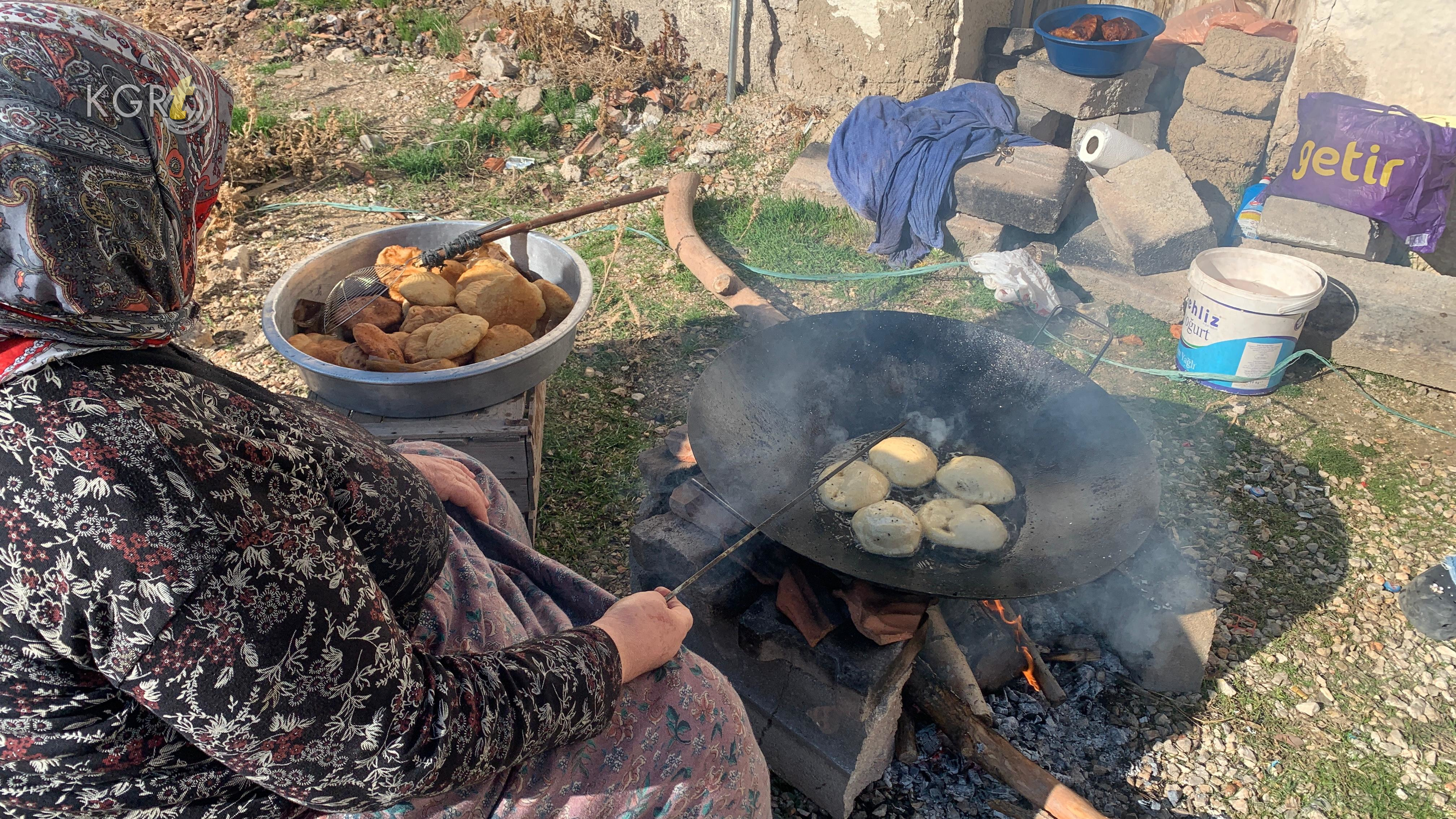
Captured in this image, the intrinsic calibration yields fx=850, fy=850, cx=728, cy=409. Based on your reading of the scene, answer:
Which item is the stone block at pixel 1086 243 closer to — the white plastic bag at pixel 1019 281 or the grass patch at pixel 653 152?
the white plastic bag at pixel 1019 281

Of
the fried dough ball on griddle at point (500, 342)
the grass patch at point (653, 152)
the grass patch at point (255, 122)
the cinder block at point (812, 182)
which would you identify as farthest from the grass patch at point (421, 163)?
the fried dough ball on griddle at point (500, 342)

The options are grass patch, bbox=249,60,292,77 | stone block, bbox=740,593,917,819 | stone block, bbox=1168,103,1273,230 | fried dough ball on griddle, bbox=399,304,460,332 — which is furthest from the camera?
grass patch, bbox=249,60,292,77

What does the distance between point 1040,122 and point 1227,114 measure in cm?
104

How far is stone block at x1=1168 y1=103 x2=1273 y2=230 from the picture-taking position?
496 centimetres

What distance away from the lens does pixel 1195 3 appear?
230 inches

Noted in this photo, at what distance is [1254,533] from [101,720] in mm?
3580

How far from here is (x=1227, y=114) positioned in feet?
16.5

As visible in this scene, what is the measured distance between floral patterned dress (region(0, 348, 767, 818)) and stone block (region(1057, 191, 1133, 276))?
13.4 ft

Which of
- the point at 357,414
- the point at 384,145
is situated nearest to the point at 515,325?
the point at 357,414

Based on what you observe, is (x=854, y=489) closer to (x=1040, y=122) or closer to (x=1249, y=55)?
(x=1040, y=122)

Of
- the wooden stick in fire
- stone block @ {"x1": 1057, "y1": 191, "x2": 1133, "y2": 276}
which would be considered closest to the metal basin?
the wooden stick in fire

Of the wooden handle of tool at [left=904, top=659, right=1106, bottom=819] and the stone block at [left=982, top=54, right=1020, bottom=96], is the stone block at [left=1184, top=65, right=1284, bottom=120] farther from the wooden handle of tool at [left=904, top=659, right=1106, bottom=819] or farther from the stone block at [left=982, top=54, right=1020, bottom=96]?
the wooden handle of tool at [left=904, top=659, right=1106, bottom=819]

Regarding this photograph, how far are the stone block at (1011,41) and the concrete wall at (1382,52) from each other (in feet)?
5.16

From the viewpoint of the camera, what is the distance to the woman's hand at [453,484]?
1.92m
